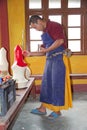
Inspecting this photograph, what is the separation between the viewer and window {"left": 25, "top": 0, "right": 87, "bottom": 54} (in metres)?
5.38

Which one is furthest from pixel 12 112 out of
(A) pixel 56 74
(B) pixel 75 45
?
(B) pixel 75 45

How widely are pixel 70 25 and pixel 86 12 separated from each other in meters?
0.43

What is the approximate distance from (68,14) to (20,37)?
3.70 ft

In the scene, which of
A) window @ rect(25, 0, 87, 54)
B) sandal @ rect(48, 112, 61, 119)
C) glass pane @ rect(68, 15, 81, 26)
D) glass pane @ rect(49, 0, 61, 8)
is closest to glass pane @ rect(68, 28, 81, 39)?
window @ rect(25, 0, 87, 54)

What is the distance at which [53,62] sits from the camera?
343 cm

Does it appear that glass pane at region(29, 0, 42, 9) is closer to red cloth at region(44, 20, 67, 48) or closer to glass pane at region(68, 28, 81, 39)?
glass pane at region(68, 28, 81, 39)

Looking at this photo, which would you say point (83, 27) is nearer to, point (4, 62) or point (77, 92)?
point (77, 92)

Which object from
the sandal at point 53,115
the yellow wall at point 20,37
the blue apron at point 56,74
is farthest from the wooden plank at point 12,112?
the yellow wall at point 20,37

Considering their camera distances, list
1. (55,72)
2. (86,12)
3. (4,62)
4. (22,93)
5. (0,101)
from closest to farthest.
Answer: (0,101)
(22,93)
(4,62)
(55,72)
(86,12)

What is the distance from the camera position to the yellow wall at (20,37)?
5.41 metres

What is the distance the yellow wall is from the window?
0.13m

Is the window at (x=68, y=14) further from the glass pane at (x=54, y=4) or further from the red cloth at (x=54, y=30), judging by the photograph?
the red cloth at (x=54, y=30)

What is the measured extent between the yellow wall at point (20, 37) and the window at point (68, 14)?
129mm

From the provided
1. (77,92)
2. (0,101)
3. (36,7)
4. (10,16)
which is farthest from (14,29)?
(0,101)
